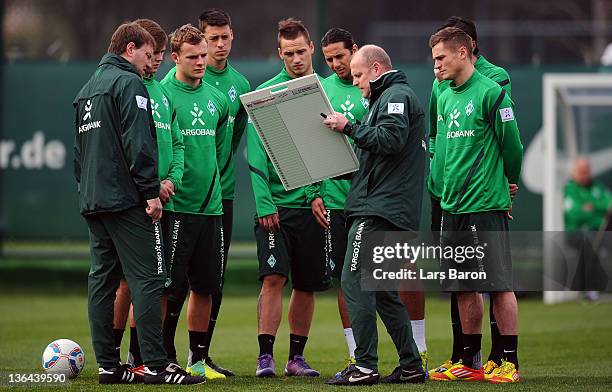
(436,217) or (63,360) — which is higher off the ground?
(436,217)

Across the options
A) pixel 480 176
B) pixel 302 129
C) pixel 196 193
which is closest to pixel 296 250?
pixel 196 193

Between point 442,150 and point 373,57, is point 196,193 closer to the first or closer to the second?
point 373,57

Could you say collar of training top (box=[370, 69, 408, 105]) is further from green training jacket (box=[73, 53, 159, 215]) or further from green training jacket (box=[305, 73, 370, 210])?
green training jacket (box=[73, 53, 159, 215])

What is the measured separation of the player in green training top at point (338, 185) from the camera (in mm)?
8156

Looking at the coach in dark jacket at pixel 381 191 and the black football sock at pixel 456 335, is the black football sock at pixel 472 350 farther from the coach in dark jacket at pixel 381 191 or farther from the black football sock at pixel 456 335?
the coach in dark jacket at pixel 381 191

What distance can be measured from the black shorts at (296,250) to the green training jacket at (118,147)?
4.22ft

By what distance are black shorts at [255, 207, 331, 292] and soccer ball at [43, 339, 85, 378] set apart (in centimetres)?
138

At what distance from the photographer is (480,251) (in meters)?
7.43

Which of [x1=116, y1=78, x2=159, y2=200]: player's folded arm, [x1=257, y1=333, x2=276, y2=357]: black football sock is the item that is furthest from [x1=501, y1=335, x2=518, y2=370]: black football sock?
[x1=116, y1=78, x2=159, y2=200]: player's folded arm

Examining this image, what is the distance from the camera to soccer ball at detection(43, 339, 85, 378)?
305 inches

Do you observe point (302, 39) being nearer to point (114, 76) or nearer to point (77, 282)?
point (114, 76)

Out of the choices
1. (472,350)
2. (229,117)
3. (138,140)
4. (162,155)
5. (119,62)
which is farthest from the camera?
(229,117)

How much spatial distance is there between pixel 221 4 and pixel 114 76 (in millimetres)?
21235

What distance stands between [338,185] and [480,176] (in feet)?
3.97
